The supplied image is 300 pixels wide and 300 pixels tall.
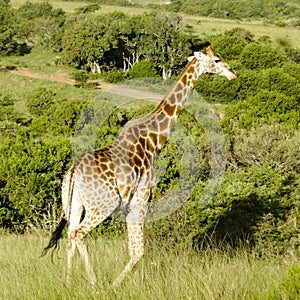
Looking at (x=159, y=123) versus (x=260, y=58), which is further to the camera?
(x=260, y=58)

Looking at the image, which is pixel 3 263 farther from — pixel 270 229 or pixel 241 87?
pixel 241 87

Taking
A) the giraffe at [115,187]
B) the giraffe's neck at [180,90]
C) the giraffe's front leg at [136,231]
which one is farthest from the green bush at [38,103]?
the giraffe's front leg at [136,231]

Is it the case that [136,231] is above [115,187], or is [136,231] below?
below

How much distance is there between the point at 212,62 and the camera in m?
5.84

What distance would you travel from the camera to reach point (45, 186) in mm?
14727

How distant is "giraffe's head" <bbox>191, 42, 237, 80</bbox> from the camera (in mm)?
5812

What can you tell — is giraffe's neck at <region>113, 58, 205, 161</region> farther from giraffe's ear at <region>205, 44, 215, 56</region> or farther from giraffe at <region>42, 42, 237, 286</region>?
giraffe's ear at <region>205, 44, 215, 56</region>

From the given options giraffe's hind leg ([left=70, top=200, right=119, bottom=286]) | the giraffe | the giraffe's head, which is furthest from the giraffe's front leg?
the giraffe's head

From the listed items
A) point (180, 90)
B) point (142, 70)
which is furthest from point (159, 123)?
point (142, 70)

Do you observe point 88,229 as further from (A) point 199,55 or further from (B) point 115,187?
(A) point 199,55

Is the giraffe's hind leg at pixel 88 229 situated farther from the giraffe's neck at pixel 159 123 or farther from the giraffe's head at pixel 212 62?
A: the giraffe's head at pixel 212 62

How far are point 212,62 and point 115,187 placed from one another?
1669mm

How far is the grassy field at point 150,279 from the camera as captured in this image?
443cm

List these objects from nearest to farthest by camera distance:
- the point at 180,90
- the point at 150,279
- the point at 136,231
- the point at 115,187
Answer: the point at 150,279
the point at 115,187
the point at 136,231
the point at 180,90
